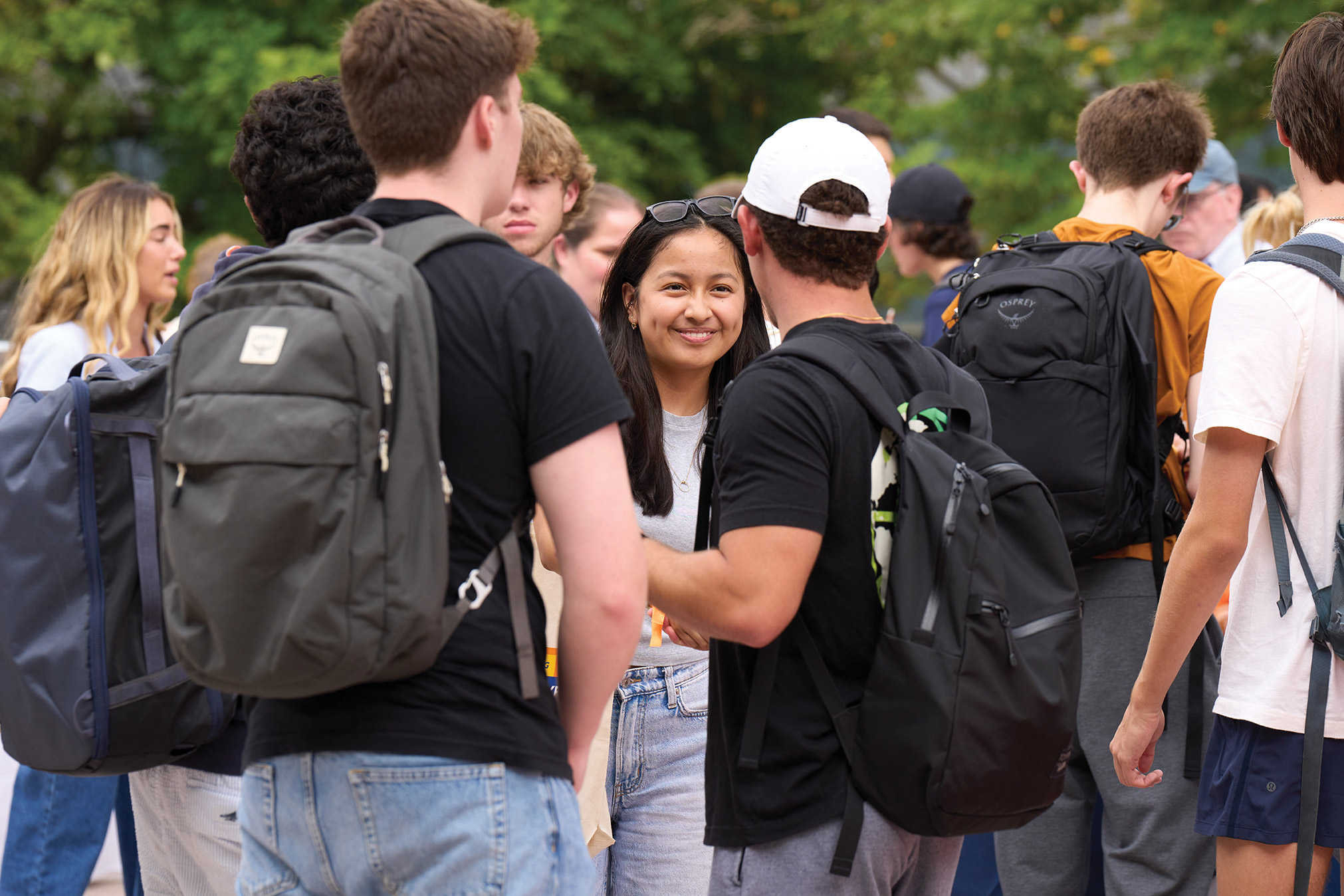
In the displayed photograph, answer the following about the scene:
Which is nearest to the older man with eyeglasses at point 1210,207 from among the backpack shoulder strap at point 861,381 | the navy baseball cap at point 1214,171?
the navy baseball cap at point 1214,171

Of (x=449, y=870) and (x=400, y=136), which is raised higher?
(x=400, y=136)

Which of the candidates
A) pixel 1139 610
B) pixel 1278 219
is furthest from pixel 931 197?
pixel 1139 610

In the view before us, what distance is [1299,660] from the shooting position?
245 centimetres

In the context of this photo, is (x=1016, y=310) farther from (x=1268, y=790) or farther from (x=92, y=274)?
(x=92, y=274)

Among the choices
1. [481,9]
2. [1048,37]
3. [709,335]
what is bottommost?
[709,335]

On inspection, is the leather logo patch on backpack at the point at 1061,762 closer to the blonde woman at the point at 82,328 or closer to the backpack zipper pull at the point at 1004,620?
the backpack zipper pull at the point at 1004,620

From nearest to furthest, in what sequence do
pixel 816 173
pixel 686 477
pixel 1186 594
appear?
pixel 816 173 < pixel 1186 594 < pixel 686 477

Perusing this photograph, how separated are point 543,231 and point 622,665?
2.21 m

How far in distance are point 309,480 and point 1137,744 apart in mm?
1874

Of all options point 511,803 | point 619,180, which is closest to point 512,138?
point 511,803

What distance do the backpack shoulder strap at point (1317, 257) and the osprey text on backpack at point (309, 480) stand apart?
164 centimetres

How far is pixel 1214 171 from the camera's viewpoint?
5.27 meters

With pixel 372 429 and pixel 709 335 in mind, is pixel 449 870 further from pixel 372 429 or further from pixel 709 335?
pixel 709 335

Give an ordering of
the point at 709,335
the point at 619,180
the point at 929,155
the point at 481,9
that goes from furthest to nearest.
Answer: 1. the point at 619,180
2. the point at 929,155
3. the point at 709,335
4. the point at 481,9
